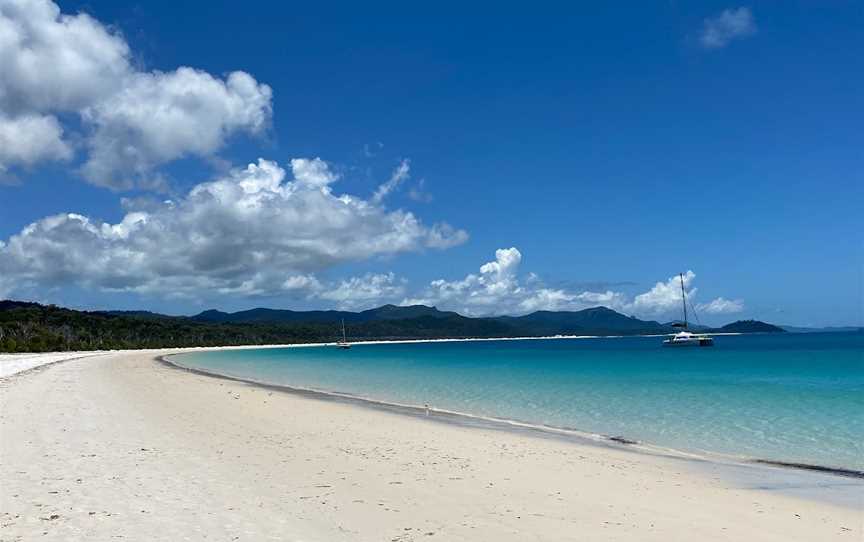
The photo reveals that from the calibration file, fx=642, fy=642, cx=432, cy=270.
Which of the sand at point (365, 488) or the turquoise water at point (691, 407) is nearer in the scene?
the sand at point (365, 488)

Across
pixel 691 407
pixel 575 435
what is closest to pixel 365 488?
pixel 575 435

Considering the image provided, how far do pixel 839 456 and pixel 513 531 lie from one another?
11941mm

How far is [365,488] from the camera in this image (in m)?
10.5

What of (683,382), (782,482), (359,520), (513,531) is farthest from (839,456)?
(683,382)

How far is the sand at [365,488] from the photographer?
26.8 feet

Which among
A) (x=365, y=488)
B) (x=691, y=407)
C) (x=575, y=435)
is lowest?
(x=691, y=407)

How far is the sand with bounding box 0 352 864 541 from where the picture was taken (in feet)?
26.8

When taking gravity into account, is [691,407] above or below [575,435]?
below

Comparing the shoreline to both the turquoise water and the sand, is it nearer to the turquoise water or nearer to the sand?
the turquoise water

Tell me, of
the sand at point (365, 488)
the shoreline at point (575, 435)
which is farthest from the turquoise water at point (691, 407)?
the sand at point (365, 488)

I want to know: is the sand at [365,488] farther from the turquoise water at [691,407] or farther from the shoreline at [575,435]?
the turquoise water at [691,407]

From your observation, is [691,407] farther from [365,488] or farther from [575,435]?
[365,488]

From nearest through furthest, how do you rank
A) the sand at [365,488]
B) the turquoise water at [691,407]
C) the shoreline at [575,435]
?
the sand at [365,488] < the shoreline at [575,435] < the turquoise water at [691,407]

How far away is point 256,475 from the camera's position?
11.3 meters
